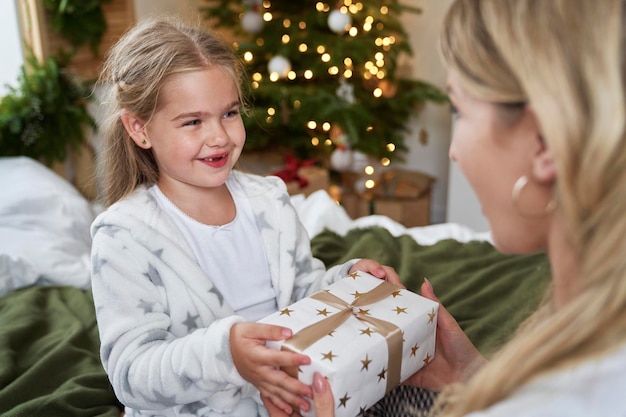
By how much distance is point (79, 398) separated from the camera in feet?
4.49

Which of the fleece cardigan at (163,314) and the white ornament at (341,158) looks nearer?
the fleece cardigan at (163,314)

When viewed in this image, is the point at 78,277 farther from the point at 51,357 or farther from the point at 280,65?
the point at 280,65

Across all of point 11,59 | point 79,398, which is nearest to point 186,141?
point 79,398

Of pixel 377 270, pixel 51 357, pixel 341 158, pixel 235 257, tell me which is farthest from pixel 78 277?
pixel 341 158

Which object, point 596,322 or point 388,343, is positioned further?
point 388,343

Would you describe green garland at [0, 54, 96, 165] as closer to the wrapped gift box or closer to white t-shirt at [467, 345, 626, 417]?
the wrapped gift box

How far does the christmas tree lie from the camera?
315 cm

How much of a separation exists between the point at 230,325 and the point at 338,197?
Result: 2315mm

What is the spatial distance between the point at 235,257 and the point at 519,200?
0.70 meters

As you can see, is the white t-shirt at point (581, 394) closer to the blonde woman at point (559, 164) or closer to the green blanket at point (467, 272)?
the blonde woman at point (559, 164)

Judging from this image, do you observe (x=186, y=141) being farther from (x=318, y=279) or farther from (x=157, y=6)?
(x=157, y=6)

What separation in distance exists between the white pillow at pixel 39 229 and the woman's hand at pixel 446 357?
117 cm

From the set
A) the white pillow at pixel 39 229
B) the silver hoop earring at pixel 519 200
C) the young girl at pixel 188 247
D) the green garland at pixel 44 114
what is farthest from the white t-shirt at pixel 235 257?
the green garland at pixel 44 114

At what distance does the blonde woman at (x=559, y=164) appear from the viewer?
64 cm
